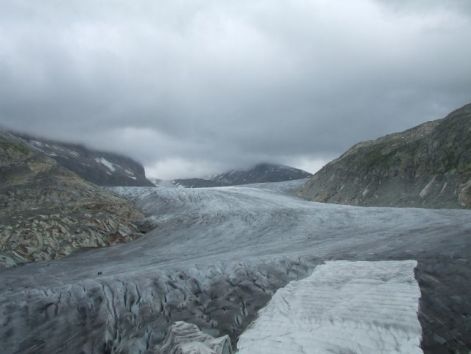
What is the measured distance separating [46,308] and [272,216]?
13.4m

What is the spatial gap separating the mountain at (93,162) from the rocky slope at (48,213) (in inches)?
2713

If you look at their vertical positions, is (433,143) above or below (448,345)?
above

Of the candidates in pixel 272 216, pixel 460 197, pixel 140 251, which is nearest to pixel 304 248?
pixel 140 251

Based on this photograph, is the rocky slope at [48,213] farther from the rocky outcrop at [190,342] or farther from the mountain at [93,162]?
the mountain at [93,162]

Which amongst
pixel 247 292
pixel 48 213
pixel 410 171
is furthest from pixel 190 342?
pixel 410 171

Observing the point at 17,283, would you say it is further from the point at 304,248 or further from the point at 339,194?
the point at 339,194

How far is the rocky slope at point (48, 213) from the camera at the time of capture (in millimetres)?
16359

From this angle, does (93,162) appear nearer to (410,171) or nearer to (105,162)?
(105,162)

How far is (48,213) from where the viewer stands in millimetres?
18547

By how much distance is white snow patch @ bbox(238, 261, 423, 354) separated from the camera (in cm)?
768

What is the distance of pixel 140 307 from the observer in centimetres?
974

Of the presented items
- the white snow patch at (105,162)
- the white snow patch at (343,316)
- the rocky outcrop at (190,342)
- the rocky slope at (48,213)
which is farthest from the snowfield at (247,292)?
the white snow patch at (105,162)

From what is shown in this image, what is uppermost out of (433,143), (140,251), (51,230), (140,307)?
(433,143)

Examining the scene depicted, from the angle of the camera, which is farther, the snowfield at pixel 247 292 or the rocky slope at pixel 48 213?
the rocky slope at pixel 48 213
